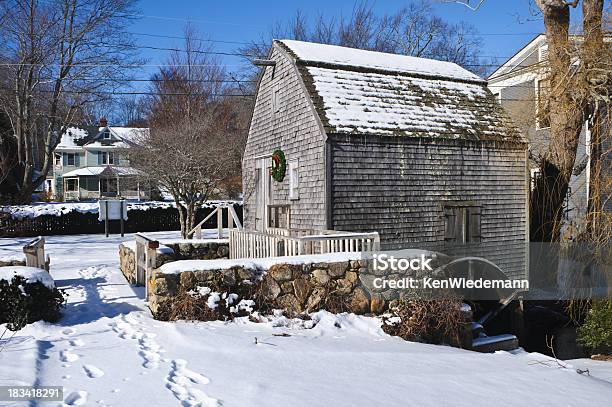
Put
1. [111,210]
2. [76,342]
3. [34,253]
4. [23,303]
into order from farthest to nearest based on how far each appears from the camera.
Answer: [111,210] < [34,253] < [23,303] < [76,342]

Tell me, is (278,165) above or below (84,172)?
below

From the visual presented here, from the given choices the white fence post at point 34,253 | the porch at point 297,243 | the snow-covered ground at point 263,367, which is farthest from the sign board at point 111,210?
the snow-covered ground at point 263,367

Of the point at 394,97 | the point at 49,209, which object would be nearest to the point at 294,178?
the point at 394,97

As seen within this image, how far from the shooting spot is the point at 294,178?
1316 cm

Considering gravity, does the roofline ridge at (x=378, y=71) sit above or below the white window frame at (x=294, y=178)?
above

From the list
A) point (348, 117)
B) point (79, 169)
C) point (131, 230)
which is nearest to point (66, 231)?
point (131, 230)

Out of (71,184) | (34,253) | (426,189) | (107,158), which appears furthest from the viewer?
(71,184)

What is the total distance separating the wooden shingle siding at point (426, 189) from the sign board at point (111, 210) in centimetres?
1190

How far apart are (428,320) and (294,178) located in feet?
21.4

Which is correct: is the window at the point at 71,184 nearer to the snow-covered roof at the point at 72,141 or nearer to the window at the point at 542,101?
the snow-covered roof at the point at 72,141

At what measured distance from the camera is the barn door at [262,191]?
14.9 m

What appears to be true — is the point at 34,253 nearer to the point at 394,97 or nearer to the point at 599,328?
the point at 394,97

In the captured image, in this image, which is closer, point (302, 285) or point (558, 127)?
point (302, 285)

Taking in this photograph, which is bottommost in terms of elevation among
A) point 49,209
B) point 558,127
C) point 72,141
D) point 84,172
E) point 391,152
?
point 49,209
